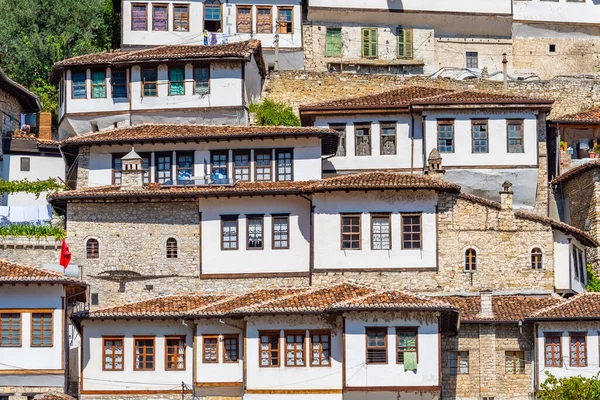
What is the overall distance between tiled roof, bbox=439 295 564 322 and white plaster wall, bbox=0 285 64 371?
13047 millimetres

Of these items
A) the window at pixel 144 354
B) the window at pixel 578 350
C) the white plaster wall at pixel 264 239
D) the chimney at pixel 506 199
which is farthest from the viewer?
the white plaster wall at pixel 264 239

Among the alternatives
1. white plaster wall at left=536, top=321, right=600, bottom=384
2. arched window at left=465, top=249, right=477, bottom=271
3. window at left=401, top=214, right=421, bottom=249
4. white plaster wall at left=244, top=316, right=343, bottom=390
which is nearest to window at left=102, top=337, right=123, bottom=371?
white plaster wall at left=244, top=316, right=343, bottom=390

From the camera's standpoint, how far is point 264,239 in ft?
176

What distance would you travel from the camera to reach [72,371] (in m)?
51.9

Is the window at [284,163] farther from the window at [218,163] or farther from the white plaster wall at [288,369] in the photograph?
the white plaster wall at [288,369]

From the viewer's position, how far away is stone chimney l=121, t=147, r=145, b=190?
180 ft

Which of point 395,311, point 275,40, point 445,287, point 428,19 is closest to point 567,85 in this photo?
point 428,19

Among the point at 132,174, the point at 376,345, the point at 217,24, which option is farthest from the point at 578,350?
the point at 217,24

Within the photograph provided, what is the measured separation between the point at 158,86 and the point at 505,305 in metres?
18.6

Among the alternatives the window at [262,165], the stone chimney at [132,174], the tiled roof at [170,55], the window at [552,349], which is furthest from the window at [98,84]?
the window at [552,349]

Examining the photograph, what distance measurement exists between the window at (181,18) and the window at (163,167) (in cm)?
1459

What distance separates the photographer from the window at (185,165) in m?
56.0

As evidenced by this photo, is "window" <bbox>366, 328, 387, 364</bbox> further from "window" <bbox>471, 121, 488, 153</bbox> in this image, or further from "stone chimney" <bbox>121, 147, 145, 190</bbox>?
"window" <bbox>471, 121, 488, 153</bbox>

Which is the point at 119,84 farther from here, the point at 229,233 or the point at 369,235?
the point at 369,235
